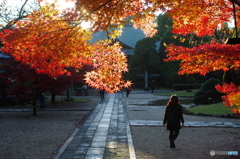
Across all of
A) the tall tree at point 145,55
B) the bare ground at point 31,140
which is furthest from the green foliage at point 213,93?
the tall tree at point 145,55

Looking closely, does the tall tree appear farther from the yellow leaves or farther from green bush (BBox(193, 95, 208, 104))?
the yellow leaves

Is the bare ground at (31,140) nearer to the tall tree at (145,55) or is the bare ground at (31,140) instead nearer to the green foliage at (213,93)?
the green foliage at (213,93)

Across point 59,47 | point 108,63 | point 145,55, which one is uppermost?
point 145,55

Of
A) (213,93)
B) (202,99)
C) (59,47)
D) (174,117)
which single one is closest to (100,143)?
(174,117)

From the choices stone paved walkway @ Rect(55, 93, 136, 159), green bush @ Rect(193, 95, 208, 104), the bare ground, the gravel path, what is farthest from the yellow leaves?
green bush @ Rect(193, 95, 208, 104)

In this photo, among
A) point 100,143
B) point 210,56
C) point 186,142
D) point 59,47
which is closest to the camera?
point 59,47

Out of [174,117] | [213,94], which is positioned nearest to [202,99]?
[213,94]

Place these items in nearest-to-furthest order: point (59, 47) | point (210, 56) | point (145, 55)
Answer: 1. point (59, 47)
2. point (210, 56)
3. point (145, 55)

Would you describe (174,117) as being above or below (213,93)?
below

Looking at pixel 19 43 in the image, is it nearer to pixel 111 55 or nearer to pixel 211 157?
pixel 111 55

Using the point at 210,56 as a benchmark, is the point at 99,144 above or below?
below

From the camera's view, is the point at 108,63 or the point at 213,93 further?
the point at 213,93

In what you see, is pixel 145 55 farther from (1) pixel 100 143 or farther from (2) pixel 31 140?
(1) pixel 100 143

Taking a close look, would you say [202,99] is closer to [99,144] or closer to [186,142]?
[186,142]
